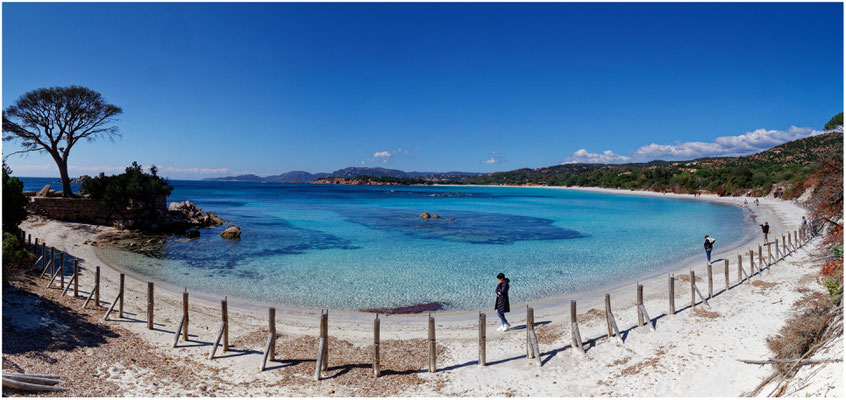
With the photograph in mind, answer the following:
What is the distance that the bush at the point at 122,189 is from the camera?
3428 centimetres

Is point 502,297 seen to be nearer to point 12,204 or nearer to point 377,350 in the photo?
point 377,350

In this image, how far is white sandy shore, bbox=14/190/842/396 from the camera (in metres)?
9.20

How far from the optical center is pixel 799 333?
971 cm

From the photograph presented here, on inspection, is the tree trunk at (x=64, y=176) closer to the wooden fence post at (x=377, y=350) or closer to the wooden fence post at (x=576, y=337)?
the wooden fence post at (x=377, y=350)

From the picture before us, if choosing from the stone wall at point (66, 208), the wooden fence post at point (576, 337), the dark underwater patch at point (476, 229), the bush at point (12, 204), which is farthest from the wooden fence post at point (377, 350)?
the stone wall at point (66, 208)

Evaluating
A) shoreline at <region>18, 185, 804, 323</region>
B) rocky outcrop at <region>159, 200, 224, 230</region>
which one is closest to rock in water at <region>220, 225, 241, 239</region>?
rocky outcrop at <region>159, 200, 224, 230</region>

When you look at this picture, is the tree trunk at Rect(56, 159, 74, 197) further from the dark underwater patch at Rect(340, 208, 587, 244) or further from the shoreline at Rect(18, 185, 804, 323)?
the dark underwater patch at Rect(340, 208, 587, 244)

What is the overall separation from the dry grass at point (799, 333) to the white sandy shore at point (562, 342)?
1.12 feet

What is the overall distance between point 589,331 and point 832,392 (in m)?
6.95

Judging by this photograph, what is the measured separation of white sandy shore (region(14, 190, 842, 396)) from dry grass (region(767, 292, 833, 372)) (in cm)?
34

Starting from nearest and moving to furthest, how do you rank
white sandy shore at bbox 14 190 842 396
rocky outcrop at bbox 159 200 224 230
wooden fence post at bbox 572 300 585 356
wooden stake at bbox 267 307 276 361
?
white sandy shore at bbox 14 190 842 396
wooden stake at bbox 267 307 276 361
wooden fence post at bbox 572 300 585 356
rocky outcrop at bbox 159 200 224 230

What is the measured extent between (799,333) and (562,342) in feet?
18.3

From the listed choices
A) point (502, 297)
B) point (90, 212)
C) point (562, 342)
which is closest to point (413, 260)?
point (502, 297)

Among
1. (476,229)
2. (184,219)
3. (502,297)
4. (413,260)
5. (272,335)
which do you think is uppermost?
(184,219)
